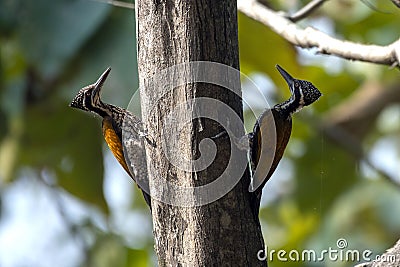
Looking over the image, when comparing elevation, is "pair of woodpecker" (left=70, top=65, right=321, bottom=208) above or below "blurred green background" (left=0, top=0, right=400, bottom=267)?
below

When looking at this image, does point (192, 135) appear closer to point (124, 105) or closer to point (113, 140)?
point (113, 140)

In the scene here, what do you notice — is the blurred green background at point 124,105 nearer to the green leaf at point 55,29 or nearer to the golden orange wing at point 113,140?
the green leaf at point 55,29

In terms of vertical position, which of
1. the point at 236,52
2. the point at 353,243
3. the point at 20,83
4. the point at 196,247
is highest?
the point at 20,83

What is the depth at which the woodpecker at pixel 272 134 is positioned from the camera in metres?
1.17

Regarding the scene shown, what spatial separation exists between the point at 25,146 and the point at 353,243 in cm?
128

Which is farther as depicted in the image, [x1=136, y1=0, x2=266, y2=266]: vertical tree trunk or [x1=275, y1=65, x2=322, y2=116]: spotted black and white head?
[x1=275, y1=65, x2=322, y2=116]: spotted black and white head

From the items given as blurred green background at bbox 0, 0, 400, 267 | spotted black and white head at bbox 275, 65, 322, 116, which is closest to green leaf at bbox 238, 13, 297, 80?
blurred green background at bbox 0, 0, 400, 267

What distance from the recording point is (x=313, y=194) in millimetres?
3355

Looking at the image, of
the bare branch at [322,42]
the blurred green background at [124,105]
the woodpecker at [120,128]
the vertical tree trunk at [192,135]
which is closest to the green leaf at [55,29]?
the blurred green background at [124,105]

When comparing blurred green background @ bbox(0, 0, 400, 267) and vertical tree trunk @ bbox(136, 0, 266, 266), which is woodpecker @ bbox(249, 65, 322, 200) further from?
blurred green background @ bbox(0, 0, 400, 267)

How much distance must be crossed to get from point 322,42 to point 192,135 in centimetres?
44

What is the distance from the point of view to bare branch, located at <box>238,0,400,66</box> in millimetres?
1356

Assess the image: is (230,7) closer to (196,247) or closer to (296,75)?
(196,247)

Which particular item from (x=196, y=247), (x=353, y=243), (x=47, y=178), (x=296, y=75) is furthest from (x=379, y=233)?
(x=196, y=247)
